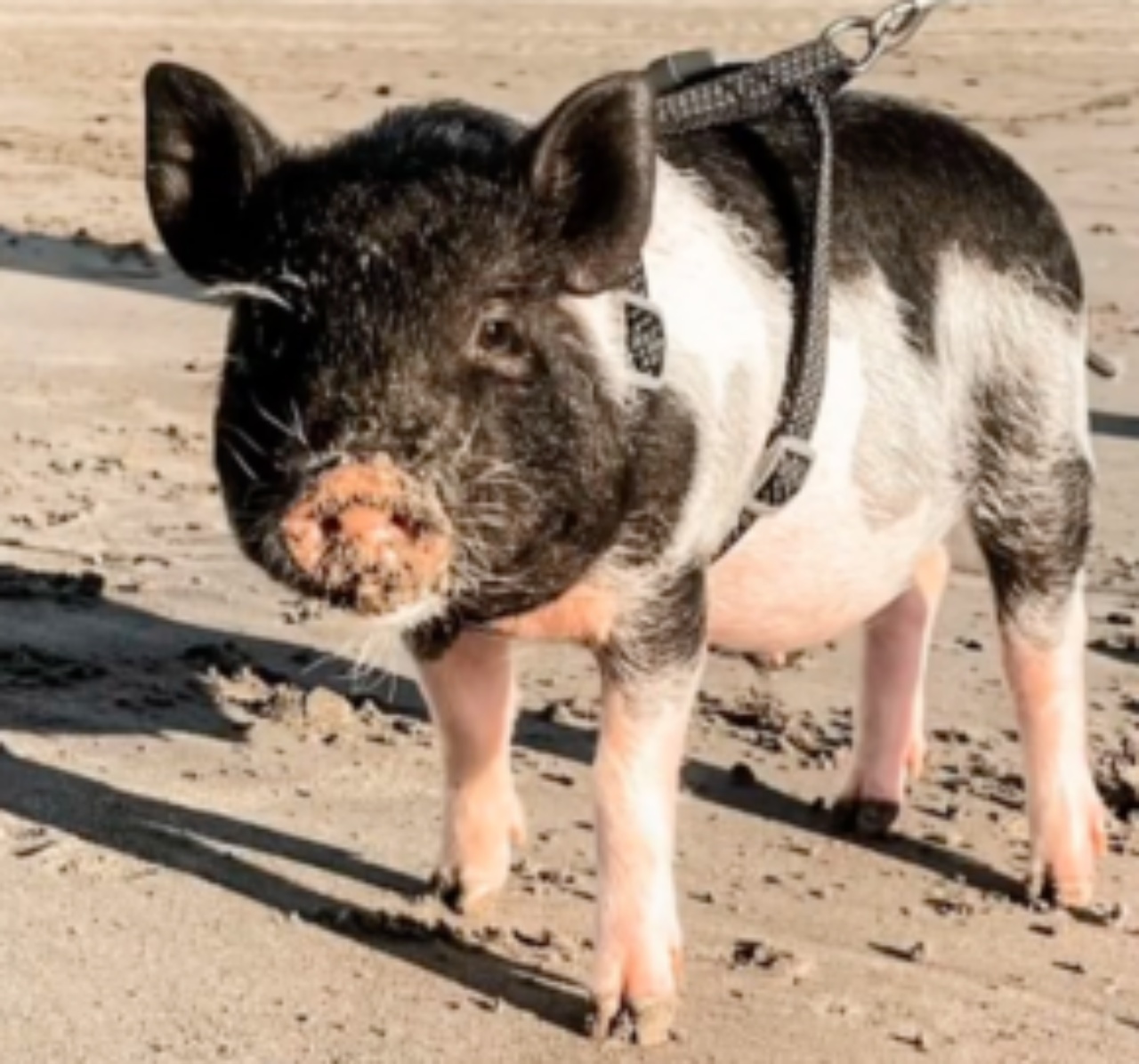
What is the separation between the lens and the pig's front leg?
4.71 m

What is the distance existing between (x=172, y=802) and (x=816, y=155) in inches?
69.5

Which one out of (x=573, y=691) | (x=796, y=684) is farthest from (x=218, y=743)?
(x=796, y=684)

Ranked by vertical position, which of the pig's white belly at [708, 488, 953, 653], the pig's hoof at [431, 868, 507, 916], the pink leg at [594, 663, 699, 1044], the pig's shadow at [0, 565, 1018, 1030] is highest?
the pig's white belly at [708, 488, 953, 653]

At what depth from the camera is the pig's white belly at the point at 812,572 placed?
16.7 feet

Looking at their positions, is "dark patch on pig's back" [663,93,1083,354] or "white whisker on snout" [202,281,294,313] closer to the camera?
"white whisker on snout" [202,281,294,313]

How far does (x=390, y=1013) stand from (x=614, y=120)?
147 cm

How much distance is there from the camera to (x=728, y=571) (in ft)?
16.7

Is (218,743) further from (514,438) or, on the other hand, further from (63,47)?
(63,47)

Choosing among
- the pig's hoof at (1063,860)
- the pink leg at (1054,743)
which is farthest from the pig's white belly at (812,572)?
the pig's hoof at (1063,860)

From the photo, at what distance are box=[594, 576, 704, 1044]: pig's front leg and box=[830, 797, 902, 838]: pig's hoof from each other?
1.10 meters

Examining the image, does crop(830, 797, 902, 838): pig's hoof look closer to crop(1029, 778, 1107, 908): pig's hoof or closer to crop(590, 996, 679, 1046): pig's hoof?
crop(1029, 778, 1107, 908): pig's hoof

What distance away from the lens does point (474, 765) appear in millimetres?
5258

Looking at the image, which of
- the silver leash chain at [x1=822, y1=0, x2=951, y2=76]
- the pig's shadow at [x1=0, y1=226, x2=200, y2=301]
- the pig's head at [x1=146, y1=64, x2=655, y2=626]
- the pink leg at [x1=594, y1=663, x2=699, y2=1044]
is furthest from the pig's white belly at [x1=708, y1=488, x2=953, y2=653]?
the pig's shadow at [x1=0, y1=226, x2=200, y2=301]

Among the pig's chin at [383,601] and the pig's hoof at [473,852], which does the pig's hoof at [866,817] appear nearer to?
the pig's hoof at [473,852]
